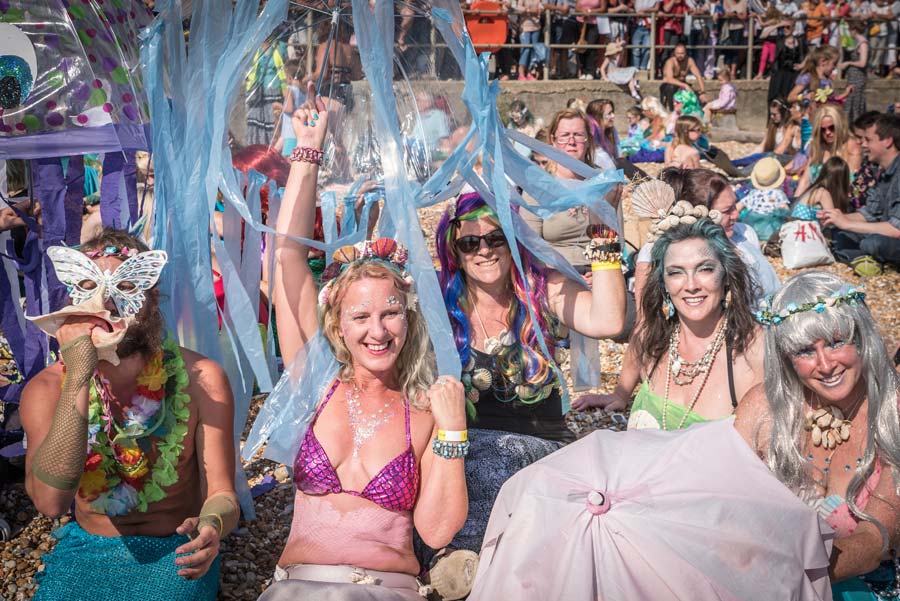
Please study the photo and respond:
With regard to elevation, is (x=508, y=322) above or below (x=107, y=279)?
below

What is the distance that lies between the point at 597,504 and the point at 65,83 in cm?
246

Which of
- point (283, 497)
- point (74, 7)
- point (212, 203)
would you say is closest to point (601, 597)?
point (212, 203)

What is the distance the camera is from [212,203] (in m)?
2.89

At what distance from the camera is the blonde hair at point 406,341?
2.71 m

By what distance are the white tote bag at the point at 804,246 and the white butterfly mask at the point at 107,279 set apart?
6.21 metres

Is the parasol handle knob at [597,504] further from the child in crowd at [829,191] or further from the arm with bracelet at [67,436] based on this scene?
the child in crowd at [829,191]

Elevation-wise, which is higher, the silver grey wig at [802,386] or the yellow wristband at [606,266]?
the yellow wristband at [606,266]

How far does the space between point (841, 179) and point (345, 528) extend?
21.5 feet

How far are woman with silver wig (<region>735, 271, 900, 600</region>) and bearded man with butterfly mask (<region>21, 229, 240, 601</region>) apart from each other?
1713mm

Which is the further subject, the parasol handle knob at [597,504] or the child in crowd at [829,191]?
the child in crowd at [829,191]

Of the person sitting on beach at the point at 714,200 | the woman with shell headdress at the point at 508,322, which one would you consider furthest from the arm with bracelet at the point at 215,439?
the person sitting on beach at the point at 714,200

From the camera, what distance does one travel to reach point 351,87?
3.23 m

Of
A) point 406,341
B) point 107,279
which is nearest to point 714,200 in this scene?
point 406,341

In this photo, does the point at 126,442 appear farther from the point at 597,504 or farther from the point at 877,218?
the point at 877,218
